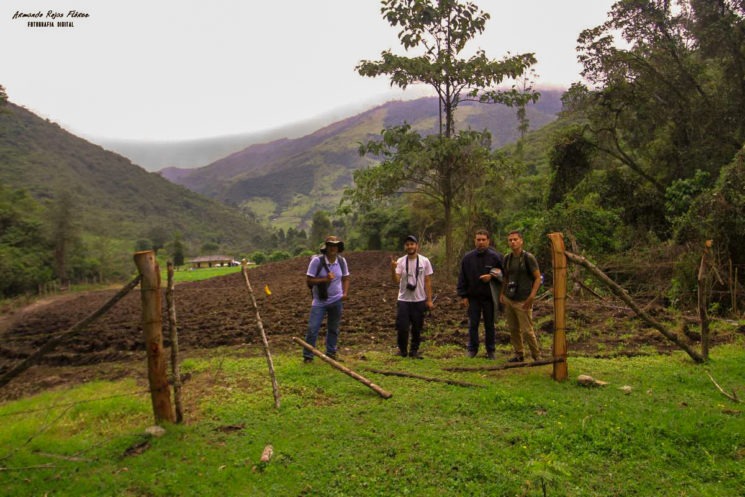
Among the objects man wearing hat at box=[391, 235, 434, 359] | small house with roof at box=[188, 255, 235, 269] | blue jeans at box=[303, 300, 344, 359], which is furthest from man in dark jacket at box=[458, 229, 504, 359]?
small house with roof at box=[188, 255, 235, 269]

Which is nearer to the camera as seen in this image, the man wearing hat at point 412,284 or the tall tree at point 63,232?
the man wearing hat at point 412,284

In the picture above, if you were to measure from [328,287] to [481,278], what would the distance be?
7.76ft

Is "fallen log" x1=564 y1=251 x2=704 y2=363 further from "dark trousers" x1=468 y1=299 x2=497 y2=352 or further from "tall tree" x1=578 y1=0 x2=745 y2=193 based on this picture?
"tall tree" x1=578 y1=0 x2=745 y2=193

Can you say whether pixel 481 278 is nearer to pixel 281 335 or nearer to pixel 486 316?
pixel 486 316

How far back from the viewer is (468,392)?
5.59 meters

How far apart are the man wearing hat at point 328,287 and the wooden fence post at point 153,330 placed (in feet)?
8.11

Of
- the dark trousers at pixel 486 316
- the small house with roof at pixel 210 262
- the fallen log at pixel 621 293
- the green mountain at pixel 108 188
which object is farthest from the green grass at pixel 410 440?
the green mountain at pixel 108 188

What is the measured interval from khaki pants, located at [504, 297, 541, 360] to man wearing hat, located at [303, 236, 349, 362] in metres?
2.53

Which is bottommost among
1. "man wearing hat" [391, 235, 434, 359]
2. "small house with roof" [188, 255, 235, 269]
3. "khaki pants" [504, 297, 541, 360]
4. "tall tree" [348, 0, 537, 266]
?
"small house with roof" [188, 255, 235, 269]

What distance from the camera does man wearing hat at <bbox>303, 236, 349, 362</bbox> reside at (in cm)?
693

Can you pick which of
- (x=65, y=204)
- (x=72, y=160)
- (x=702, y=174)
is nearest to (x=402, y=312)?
(x=702, y=174)

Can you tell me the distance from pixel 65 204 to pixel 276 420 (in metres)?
53.9

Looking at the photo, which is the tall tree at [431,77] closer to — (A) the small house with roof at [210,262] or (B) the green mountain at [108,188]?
(A) the small house with roof at [210,262]

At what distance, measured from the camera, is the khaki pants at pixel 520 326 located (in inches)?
253
